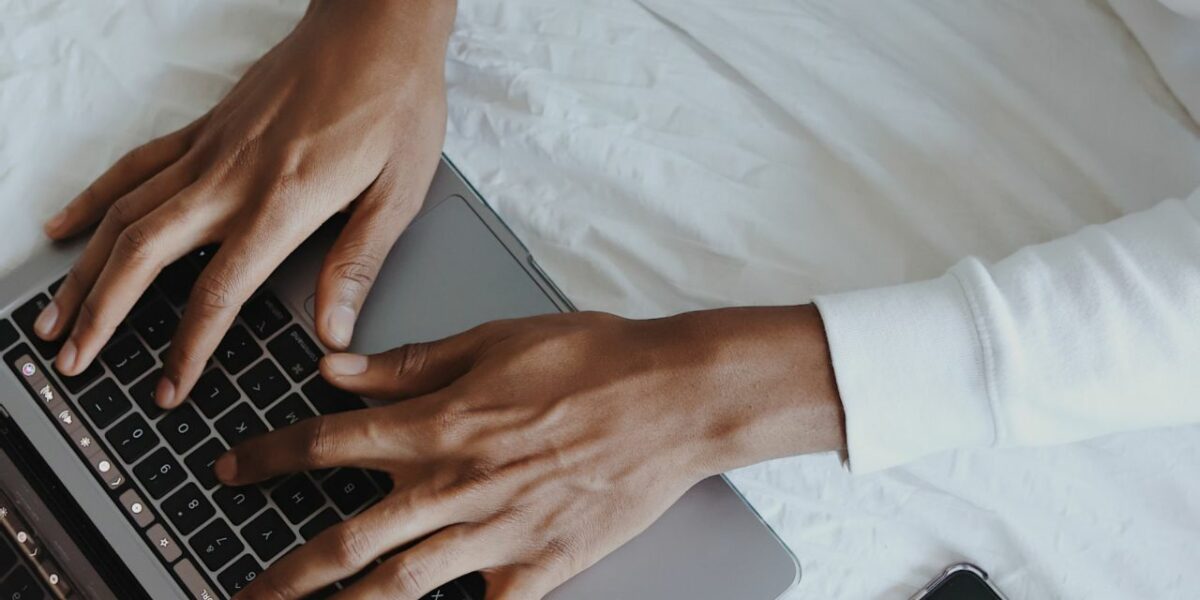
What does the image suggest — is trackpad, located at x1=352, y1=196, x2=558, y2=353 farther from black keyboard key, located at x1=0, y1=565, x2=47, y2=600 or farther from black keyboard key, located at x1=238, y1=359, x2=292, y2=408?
black keyboard key, located at x1=0, y1=565, x2=47, y2=600

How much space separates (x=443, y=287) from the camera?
0.67m

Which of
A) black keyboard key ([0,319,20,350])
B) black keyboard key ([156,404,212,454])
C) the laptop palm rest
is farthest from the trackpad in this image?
Result: black keyboard key ([0,319,20,350])

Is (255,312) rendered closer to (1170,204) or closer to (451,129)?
(451,129)

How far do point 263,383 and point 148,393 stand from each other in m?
0.07

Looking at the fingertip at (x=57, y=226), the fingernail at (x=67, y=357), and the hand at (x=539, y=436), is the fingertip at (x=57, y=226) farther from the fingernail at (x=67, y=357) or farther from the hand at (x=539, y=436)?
the hand at (x=539, y=436)

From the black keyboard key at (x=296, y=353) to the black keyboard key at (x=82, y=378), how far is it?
0.10m

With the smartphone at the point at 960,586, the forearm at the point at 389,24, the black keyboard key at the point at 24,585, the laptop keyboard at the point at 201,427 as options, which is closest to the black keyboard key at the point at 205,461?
the laptop keyboard at the point at 201,427

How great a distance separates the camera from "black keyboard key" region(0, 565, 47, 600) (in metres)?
0.60

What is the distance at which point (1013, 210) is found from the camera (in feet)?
2.35

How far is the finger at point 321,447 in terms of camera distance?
1.91 ft

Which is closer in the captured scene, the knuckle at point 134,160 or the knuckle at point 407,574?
the knuckle at point 407,574

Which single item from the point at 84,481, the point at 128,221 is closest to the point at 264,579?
the point at 84,481

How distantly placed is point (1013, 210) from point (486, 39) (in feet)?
1.28

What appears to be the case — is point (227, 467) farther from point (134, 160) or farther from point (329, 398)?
point (134, 160)
